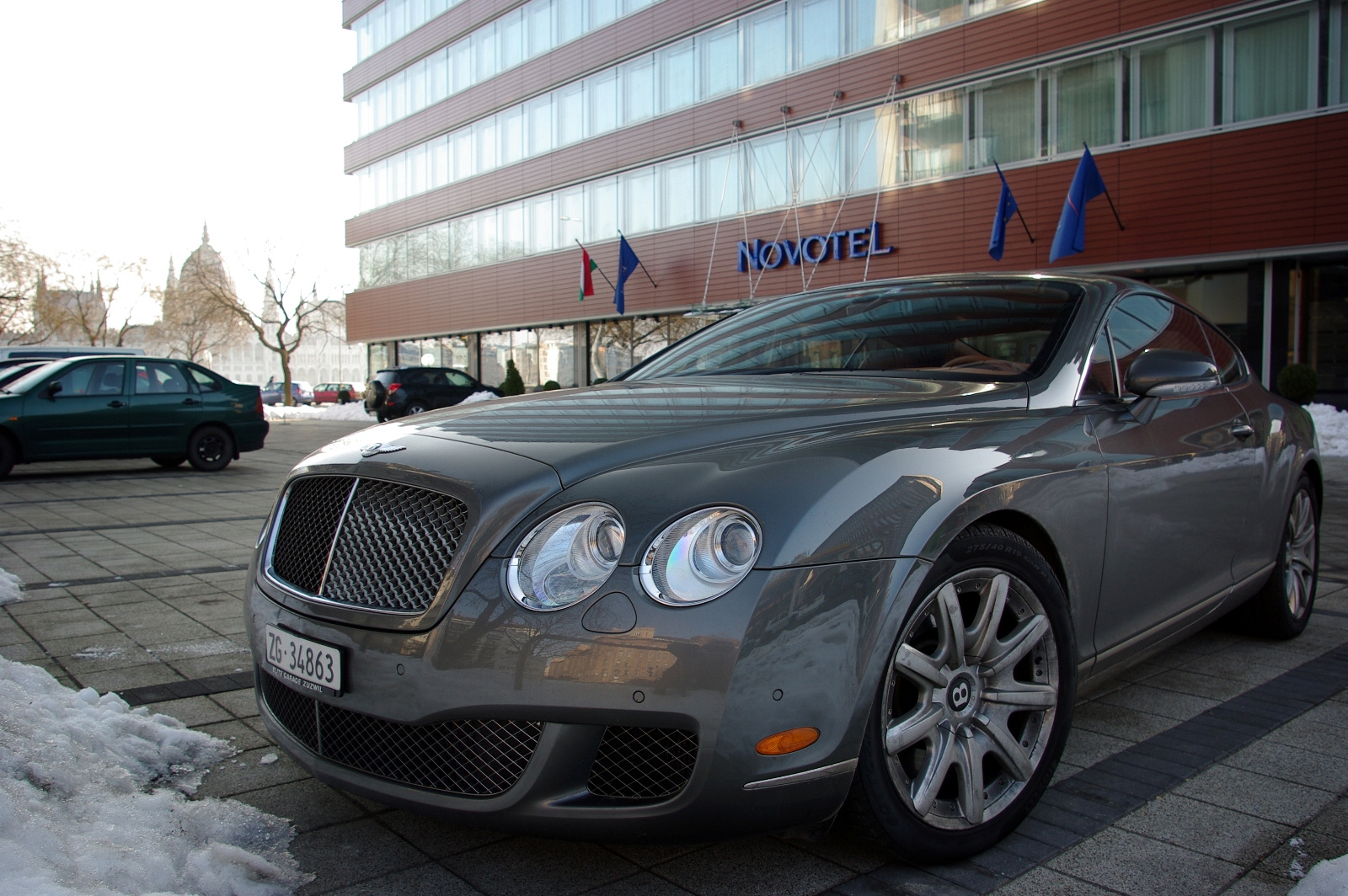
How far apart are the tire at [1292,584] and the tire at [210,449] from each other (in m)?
12.0

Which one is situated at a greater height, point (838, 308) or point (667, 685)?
point (838, 308)

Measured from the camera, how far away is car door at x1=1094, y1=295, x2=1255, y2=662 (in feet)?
9.39

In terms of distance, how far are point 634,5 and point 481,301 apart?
10.2 metres

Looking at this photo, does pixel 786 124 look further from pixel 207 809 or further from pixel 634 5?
pixel 207 809

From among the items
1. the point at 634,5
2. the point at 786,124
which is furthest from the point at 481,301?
the point at 786,124

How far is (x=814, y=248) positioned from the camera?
2206cm

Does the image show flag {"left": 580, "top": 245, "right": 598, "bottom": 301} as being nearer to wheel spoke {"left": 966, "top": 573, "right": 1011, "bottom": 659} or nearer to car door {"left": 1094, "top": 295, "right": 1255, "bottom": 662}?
car door {"left": 1094, "top": 295, "right": 1255, "bottom": 662}

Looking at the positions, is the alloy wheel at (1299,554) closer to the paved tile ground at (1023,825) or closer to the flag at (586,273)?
the paved tile ground at (1023,825)

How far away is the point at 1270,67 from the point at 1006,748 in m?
17.5

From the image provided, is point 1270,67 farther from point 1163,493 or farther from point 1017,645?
point 1017,645

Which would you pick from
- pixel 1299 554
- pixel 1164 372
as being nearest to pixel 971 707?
pixel 1164 372

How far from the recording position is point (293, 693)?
2.43m

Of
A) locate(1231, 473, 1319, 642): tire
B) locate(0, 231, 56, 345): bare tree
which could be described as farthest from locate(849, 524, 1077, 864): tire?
locate(0, 231, 56, 345): bare tree

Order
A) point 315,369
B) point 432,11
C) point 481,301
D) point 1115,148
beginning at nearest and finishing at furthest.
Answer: point 1115,148 → point 481,301 → point 432,11 → point 315,369
